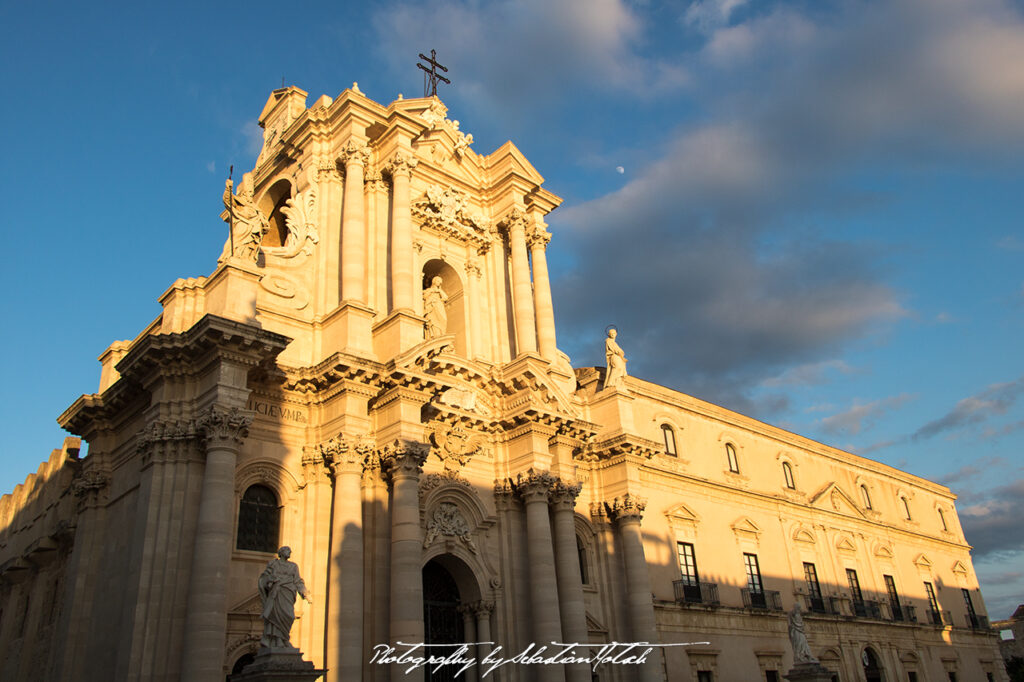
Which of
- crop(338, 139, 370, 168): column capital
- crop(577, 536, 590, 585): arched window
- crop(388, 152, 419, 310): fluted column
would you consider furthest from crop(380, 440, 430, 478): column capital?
crop(338, 139, 370, 168): column capital

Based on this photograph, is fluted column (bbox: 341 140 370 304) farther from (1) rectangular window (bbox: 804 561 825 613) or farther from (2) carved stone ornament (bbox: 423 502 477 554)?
(1) rectangular window (bbox: 804 561 825 613)

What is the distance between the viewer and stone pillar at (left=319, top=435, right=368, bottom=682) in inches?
653

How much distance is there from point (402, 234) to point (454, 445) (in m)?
5.68

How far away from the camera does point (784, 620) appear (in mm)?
30859

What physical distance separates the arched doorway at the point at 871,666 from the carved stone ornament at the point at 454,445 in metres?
21.6

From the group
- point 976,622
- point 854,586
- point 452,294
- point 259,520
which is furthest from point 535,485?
point 976,622

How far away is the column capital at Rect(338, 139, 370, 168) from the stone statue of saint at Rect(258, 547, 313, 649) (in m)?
11.6

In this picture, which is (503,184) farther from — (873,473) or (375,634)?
(873,473)

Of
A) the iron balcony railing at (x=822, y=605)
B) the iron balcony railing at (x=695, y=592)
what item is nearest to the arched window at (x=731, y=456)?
the iron balcony railing at (x=695, y=592)

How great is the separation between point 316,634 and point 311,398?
5137mm

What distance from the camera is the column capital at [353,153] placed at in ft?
73.0

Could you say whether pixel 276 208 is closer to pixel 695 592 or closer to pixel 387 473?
pixel 387 473

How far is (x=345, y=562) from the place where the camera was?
17.3 metres

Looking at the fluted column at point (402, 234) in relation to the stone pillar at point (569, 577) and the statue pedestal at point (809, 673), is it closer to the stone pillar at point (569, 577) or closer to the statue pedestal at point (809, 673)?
the stone pillar at point (569, 577)
